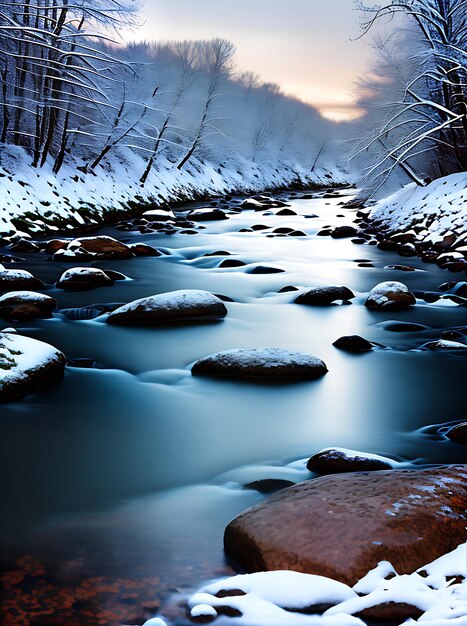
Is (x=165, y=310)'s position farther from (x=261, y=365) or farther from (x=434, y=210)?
(x=434, y=210)

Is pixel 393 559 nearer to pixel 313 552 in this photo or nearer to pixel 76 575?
pixel 313 552

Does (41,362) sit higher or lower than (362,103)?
lower

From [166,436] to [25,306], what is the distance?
13.9 ft

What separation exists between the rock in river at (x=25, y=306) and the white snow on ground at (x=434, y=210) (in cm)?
1050

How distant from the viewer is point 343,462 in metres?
4.07

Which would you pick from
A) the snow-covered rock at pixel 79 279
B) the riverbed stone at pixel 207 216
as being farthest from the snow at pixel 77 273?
the riverbed stone at pixel 207 216

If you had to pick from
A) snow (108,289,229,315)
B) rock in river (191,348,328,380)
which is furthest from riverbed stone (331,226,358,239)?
rock in river (191,348,328,380)

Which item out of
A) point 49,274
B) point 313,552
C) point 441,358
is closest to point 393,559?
point 313,552

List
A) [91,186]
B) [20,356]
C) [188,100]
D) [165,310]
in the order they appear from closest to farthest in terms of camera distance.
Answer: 1. [20,356]
2. [165,310]
3. [91,186]
4. [188,100]

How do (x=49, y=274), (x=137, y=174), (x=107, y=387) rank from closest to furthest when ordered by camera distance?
(x=107, y=387), (x=49, y=274), (x=137, y=174)

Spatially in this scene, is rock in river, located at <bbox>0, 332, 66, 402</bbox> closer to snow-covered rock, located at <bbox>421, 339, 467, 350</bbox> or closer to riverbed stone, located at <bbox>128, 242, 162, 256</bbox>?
snow-covered rock, located at <bbox>421, 339, 467, 350</bbox>

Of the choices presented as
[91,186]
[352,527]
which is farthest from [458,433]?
[91,186]

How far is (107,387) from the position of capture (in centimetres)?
614

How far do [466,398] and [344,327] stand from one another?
3146 millimetres
